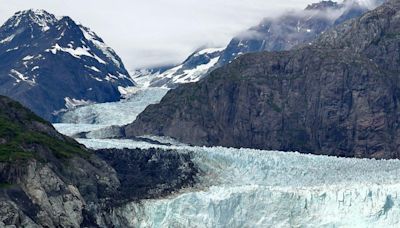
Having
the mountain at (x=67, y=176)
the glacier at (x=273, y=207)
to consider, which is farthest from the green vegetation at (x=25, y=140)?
the glacier at (x=273, y=207)

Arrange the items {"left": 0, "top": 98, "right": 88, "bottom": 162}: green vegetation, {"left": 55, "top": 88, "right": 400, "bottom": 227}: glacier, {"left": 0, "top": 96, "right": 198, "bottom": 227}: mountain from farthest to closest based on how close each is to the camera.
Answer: {"left": 0, "top": 98, "right": 88, "bottom": 162}: green vegetation, {"left": 55, "top": 88, "right": 400, "bottom": 227}: glacier, {"left": 0, "top": 96, "right": 198, "bottom": 227}: mountain

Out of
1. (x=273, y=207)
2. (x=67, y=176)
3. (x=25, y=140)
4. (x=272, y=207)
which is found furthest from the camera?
(x=25, y=140)

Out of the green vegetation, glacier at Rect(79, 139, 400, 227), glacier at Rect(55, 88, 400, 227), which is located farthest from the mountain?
glacier at Rect(79, 139, 400, 227)

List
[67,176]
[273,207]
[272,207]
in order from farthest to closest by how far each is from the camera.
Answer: [67,176] → [273,207] → [272,207]

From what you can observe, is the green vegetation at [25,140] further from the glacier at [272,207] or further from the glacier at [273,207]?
the glacier at [273,207]

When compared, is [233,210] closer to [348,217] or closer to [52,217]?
[348,217]

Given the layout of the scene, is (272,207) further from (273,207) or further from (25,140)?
(25,140)

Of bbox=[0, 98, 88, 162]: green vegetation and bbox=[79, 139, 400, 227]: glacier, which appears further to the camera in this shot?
bbox=[0, 98, 88, 162]: green vegetation

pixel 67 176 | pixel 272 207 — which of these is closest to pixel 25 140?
pixel 67 176

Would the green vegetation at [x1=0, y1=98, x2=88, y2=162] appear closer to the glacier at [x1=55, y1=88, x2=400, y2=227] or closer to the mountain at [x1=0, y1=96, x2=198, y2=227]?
the mountain at [x1=0, y1=96, x2=198, y2=227]
